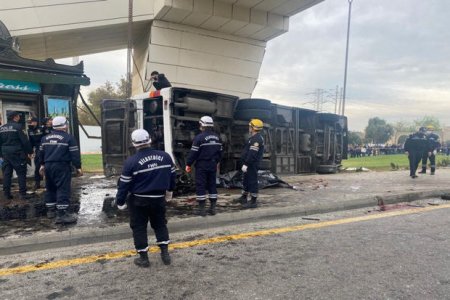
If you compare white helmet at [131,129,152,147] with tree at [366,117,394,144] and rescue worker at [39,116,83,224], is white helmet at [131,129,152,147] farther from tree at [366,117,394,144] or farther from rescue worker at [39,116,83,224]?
tree at [366,117,394,144]

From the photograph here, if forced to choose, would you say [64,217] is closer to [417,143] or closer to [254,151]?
[254,151]

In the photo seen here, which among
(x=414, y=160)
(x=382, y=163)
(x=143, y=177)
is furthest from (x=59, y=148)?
(x=382, y=163)

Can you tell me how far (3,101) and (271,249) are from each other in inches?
308

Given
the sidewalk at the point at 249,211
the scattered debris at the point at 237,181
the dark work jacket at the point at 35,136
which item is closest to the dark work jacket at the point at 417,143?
the sidewalk at the point at 249,211

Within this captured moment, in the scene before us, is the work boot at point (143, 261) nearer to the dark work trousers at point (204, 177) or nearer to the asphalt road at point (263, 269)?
the asphalt road at point (263, 269)

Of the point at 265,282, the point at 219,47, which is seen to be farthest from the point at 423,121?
the point at 265,282

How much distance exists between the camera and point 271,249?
4.55 metres

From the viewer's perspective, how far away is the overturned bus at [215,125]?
748cm

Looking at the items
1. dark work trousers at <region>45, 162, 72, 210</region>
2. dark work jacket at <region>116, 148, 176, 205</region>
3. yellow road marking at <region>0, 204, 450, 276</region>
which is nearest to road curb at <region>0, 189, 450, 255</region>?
yellow road marking at <region>0, 204, 450, 276</region>

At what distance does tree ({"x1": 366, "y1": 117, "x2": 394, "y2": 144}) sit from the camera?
82.3 metres

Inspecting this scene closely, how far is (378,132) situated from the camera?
82.3 m

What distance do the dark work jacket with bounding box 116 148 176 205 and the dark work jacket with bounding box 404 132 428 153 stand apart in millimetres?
10484

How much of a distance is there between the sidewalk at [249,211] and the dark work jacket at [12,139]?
1.67m

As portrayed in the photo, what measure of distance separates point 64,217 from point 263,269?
10.3 ft
